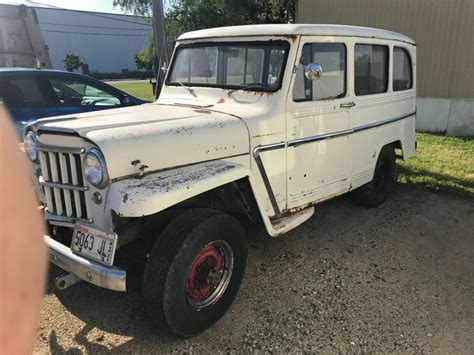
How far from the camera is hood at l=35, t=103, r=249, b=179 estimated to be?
272 centimetres

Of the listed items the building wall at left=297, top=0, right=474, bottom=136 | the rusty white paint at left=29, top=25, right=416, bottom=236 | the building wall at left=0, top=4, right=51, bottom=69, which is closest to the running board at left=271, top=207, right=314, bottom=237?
the rusty white paint at left=29, top=25, right=416, bottom=236

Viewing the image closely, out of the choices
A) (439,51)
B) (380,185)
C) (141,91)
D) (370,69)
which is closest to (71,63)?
(141,91)

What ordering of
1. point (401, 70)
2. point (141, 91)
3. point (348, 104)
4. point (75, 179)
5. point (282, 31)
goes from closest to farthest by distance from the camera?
1. point (75, 179)
2. point (282, 31)
3. point (348, 104)
4. point (401, 70)
5. point (141, 91)

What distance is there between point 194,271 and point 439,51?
8777 millimetres

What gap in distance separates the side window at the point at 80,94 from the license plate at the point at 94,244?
12.7ft

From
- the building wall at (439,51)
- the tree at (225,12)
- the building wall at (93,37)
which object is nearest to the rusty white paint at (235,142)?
the building wall at (439,51)

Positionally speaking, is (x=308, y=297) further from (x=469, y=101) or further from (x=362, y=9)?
(x=362, y=9)

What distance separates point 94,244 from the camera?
8.66 feet

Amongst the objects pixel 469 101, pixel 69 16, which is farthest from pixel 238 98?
pixel 69 16

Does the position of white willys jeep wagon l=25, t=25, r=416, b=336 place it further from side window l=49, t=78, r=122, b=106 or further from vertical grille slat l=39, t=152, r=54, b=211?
side window l=49, t=78, r=122, b=106

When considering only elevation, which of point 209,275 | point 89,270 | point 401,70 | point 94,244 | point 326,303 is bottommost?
point 326,303

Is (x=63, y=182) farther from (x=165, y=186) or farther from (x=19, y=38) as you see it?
(x=19, y=38)

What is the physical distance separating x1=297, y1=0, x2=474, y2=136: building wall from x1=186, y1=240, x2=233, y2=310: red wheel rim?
8.26 meters

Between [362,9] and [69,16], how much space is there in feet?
131
